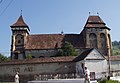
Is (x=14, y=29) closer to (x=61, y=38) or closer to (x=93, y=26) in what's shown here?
(x=61, y=38)

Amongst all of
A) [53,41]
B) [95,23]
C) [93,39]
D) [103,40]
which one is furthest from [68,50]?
[95,23]

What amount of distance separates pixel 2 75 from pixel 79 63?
15.5 meters

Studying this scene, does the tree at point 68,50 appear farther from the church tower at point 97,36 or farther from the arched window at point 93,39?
the arched window at point 93,39

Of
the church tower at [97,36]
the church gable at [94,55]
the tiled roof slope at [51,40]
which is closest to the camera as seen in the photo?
the church gable at [94,55]

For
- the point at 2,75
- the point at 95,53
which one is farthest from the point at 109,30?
the point at 2,75

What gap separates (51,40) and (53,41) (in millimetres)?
717

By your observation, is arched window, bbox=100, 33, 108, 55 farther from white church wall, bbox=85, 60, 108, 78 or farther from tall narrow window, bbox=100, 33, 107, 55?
white church wall, bbox=85, 60, 108, 78

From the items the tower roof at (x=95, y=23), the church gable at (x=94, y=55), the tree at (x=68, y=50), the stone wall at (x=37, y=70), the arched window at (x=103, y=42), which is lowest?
the stone wall at (x=37, y=70)

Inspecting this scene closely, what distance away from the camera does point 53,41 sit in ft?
201

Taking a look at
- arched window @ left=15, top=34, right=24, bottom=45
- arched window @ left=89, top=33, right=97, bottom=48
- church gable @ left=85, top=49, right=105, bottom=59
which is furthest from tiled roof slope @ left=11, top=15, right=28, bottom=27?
church gable @ left=85, top=49, right=105, bottom=59

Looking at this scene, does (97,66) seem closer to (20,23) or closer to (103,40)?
A: (103,40)

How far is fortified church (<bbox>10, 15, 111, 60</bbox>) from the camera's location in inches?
2311

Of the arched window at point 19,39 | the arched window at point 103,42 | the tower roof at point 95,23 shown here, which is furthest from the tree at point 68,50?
the arched window at point 19,39

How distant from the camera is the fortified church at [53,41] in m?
58.7
